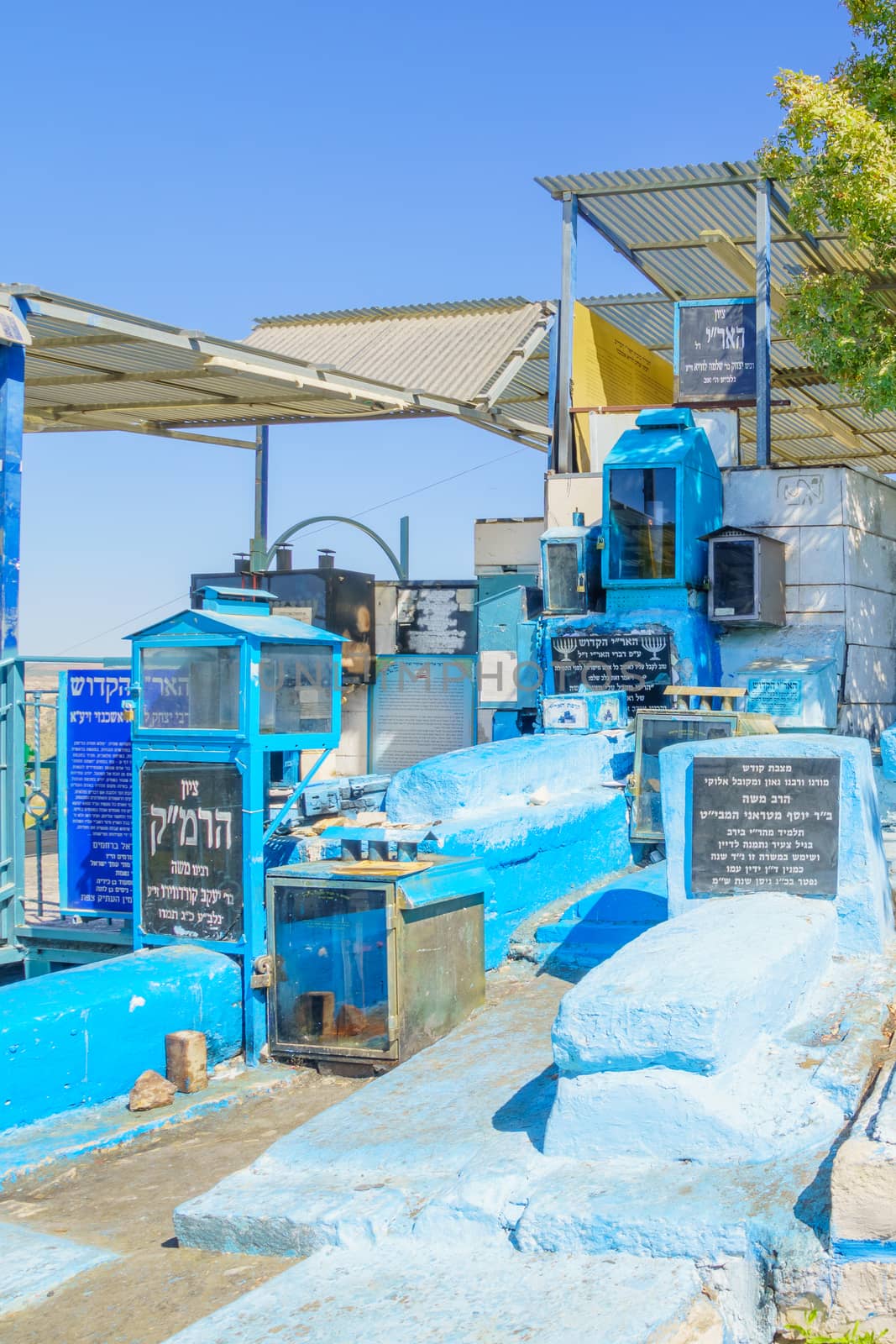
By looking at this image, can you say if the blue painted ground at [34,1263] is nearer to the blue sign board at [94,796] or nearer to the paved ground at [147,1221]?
the paved ground at [147,1221]

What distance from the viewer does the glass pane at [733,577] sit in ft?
40.0

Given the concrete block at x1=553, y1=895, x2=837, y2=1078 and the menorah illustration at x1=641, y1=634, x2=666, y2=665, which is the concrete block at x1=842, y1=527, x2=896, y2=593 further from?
the concrete block at x1=553, y1=895, x2=837, y2=1078

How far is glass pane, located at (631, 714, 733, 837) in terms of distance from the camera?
914cm

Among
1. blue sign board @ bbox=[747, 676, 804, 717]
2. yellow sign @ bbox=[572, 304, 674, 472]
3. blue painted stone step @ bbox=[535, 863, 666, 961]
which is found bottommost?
blue painted stone step @ bbox=[535, 863, 666, 961]

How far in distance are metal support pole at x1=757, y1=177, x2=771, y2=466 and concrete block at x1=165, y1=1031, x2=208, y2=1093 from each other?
9.18 metres

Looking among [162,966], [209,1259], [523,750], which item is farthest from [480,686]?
[209,1259]

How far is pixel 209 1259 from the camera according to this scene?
426 centimetres

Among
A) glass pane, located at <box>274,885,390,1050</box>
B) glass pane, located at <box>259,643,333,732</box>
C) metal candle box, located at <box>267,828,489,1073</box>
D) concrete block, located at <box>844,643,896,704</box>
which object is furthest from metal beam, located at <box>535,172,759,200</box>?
glass pane, located at <box>274,885,390,1050</box>

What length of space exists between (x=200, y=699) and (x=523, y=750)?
98.0 inches

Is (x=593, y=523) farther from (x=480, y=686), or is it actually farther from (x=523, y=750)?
(x=523, y=750)

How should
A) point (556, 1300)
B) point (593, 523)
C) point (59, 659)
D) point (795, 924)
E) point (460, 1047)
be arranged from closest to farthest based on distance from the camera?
point (556, 1300) → point (795, 924) → point (460, 1047) → point (59, 659) → point (593, 523)

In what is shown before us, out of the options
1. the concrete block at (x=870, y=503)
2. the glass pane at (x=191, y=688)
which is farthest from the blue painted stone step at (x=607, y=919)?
the concrete block at (x=870, y=503)

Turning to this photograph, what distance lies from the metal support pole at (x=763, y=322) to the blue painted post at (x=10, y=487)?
308 inches

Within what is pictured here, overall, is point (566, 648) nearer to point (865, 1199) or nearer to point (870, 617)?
point (870, 617)
